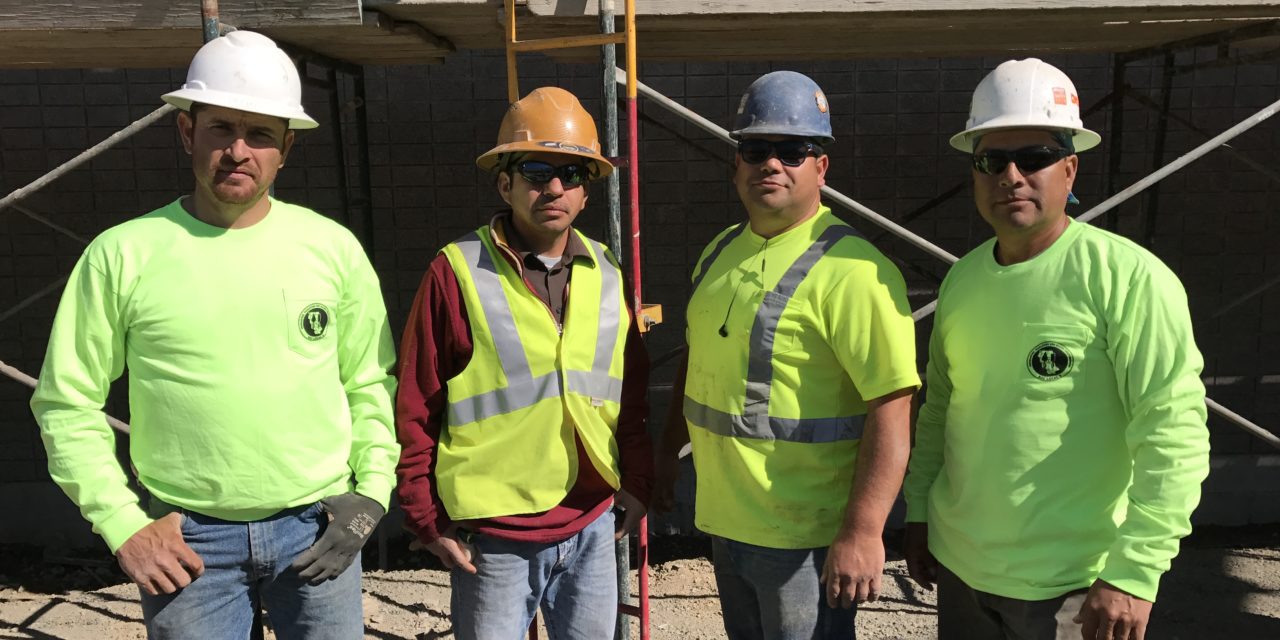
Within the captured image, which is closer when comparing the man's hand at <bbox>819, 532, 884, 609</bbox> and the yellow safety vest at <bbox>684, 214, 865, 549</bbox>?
the man's hand at <bbox>819, 532, 884, 609</bbox>

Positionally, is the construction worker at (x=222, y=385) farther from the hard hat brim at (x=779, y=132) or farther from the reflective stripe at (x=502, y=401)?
the hard hat brim at (x=779, y=132)

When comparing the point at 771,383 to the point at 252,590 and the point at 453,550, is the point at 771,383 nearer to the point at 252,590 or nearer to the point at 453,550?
the point at 453,550

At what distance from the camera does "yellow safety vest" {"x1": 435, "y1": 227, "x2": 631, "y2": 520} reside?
2.39 metres

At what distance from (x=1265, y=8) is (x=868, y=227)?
257cm

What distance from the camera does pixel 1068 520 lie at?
6.81 feet

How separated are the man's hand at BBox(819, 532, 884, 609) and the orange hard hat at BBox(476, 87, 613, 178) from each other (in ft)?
4.09

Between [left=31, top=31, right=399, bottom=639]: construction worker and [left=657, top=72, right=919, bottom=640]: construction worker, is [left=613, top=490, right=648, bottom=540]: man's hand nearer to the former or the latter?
[left=657, top=72, right=919, bottom=640]: construction worker

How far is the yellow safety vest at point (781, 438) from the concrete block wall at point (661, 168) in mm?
3180

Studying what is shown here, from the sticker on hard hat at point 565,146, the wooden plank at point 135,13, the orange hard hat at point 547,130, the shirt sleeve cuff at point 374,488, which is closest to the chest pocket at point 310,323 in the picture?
the shirt sleeve cuff at point 374,488

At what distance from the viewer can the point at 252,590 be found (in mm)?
2238

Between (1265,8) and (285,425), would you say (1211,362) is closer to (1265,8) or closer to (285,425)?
(1265,8)

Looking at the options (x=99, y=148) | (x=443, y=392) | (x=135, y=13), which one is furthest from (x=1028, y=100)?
(x=99, y=148)

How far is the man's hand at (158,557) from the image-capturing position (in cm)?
202

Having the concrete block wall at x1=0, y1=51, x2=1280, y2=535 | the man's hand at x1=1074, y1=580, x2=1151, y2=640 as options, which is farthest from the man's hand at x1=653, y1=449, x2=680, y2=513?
the concrete block wall at x1=0, y1=51, x2=1280, y2=535
